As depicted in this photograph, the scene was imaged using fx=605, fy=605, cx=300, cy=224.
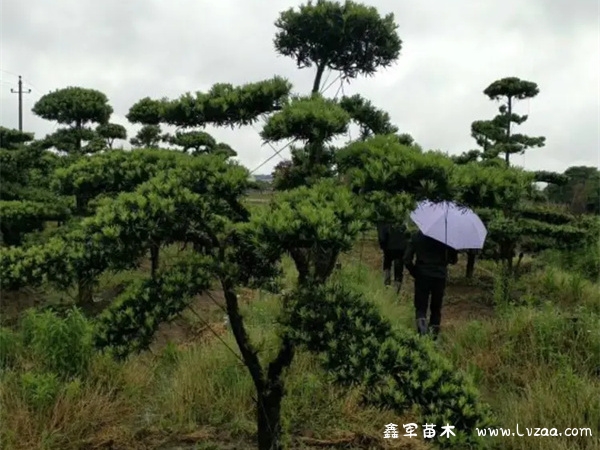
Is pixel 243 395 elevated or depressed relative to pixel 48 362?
depressed

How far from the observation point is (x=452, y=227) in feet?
22.6

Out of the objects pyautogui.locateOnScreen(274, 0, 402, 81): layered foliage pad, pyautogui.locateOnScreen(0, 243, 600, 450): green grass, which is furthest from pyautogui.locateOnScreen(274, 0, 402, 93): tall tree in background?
pyautogui.locateOnScreen(0, 243, 600, 450): green grass

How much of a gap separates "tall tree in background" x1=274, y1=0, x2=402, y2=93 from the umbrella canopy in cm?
241

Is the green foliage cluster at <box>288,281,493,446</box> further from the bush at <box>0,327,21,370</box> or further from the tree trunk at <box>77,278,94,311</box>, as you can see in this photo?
the tree trunk at <box>77,278,94,311</box>

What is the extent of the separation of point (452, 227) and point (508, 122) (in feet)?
17.7

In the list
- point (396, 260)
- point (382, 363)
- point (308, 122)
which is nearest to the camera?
point (382, 363)

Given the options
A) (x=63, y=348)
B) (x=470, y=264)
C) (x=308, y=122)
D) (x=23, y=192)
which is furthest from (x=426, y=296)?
(x=23, y=192)

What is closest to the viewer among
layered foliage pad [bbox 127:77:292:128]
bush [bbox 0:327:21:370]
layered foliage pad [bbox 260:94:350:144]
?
layered foliage pad [bbox 260:94:350:144]

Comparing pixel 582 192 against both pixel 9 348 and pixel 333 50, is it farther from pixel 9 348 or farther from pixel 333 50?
pixel 9 348

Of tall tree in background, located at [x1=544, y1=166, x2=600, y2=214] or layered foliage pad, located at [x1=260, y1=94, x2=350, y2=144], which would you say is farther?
tall tree in background, located at [x1=544, y1=166, x2=600, y2=214]

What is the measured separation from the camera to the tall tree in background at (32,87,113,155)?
8.47m

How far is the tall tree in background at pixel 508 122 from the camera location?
36.1ft

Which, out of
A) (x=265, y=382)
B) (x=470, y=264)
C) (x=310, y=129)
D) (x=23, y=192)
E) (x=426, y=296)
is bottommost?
(x=265, y=382)

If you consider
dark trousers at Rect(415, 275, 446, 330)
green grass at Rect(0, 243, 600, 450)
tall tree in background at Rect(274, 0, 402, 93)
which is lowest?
green grass at Rect(0, 243, 600, 450)
